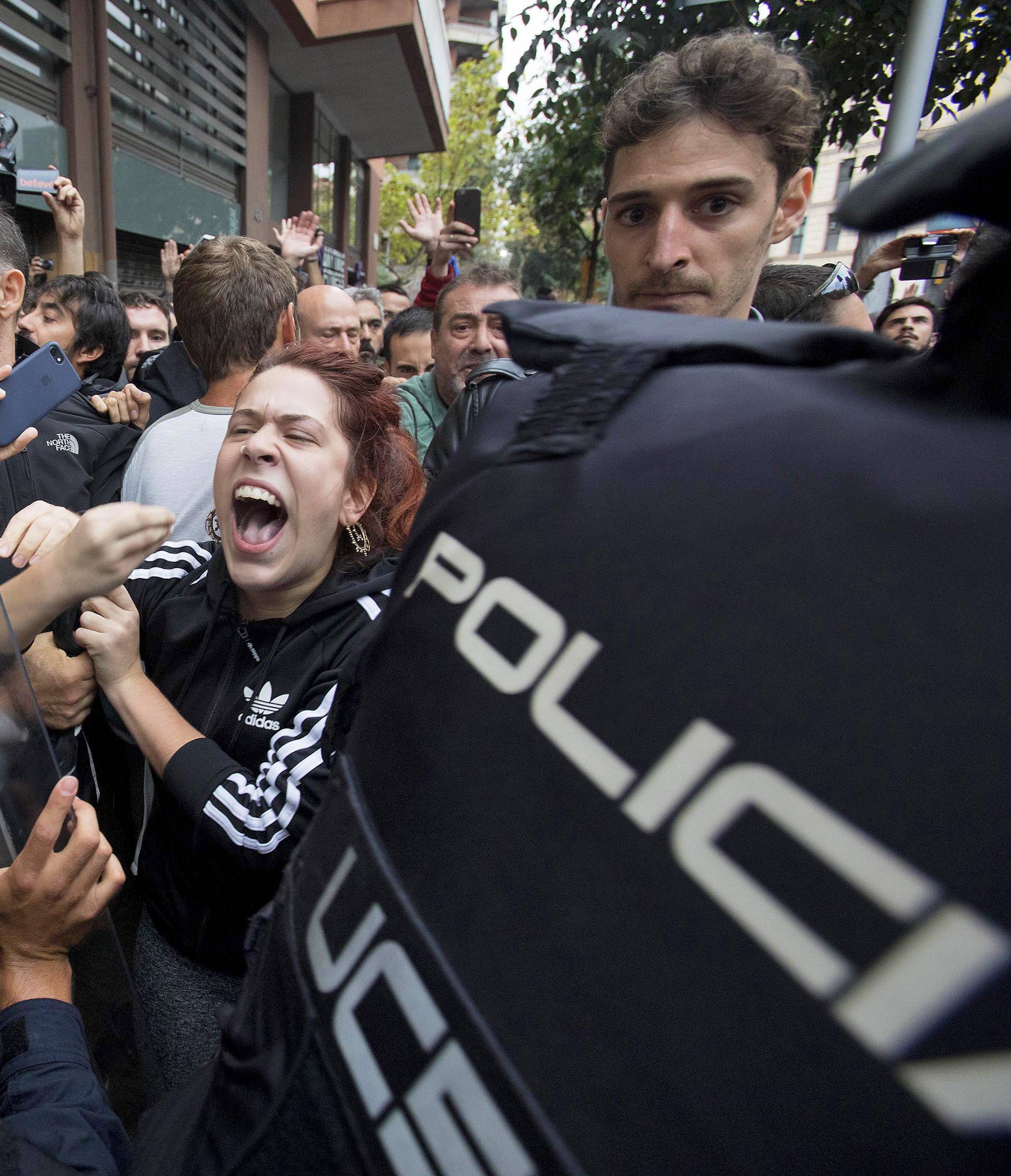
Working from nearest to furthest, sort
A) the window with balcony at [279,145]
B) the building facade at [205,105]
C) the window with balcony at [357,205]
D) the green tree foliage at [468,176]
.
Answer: the building facade at [205,105], the window with balcony at [279,145], the window with balcony at [357,205], the green tree foliage at [468,176]

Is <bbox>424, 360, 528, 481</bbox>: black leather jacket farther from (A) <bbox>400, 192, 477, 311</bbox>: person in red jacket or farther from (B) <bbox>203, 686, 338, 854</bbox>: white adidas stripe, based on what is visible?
(A) <bbox>400, 192, 477, 311</bbox>: person in red jacket

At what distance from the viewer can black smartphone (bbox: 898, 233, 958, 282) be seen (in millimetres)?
3584

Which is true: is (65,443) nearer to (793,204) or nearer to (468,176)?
(793,204)

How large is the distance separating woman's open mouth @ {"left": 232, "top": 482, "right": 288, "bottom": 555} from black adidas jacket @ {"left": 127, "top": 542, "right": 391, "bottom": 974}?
0.36ft

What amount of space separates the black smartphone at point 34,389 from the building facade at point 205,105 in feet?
15.4

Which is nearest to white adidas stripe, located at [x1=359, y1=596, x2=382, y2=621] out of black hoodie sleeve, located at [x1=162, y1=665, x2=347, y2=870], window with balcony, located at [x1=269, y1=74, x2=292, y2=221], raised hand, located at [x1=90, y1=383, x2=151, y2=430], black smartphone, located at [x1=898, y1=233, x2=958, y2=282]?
black hoodie sleeve, located at [x1=162, y1=665, x2=347, y2=870]

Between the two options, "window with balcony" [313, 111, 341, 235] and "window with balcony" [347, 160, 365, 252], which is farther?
"window with balcony" [347, 160, 365, 252]

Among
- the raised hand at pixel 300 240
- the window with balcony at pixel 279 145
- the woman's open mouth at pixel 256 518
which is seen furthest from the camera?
the window with balcony at pixel 279 145

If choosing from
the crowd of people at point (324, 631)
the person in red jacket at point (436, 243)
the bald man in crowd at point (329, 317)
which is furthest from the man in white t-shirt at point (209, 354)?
the person in red jacket at point (436, 243)

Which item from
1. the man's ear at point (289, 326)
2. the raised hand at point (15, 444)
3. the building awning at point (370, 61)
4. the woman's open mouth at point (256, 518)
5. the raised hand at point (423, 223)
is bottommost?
the woman's open mouth at point (256, 518)

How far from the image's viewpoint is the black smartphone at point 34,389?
1740mm

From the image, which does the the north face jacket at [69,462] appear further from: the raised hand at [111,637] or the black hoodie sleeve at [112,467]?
the raised hand at [111,637]

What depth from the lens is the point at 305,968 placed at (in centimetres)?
60

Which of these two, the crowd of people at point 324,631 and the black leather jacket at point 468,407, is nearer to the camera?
the crowd of people at point 324,631
